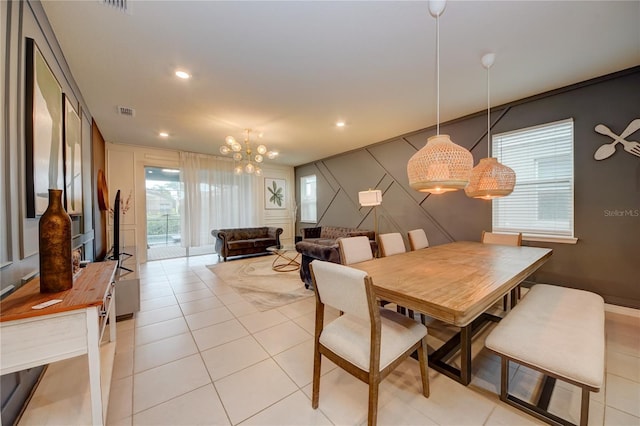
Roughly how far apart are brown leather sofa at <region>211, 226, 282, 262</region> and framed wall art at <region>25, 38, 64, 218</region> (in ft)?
12.5

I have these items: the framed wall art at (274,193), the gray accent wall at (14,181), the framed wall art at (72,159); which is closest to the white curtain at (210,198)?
the framed wall art at (274,193)

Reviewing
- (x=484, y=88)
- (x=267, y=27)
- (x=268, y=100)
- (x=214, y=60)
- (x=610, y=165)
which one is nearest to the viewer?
(x=267, y=27)

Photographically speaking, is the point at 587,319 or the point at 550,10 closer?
the point at 587,319

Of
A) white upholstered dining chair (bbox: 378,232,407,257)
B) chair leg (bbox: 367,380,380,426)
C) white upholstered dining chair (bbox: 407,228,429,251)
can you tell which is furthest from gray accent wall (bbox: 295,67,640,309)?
chair leg (bbox: 367,380,380,426)

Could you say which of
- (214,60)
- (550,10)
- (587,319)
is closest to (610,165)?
(550,10)

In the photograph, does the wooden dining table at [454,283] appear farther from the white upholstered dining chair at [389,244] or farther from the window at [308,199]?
the window at [308,199]

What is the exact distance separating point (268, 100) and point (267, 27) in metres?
1.27

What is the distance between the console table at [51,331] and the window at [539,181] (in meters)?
4.51

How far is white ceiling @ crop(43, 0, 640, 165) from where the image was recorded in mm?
1796

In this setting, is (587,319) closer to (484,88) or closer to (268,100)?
(484,88)

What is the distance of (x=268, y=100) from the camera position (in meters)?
3.18

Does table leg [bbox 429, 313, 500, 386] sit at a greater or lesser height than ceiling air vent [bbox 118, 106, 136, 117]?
lesser

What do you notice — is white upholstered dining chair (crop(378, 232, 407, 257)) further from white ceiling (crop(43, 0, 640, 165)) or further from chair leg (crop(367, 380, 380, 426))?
white ceiling (crop(43, 0, 640, 165))

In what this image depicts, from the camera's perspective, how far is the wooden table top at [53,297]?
990 millimetres
